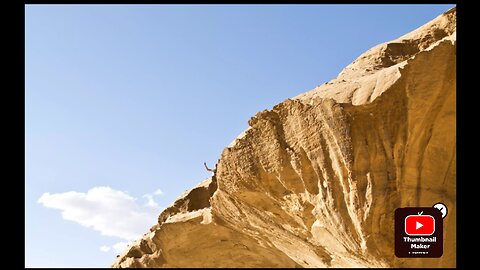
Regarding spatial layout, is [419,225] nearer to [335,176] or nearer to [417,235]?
[417,235]

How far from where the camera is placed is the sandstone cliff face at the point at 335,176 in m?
12.1

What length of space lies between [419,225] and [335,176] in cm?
229

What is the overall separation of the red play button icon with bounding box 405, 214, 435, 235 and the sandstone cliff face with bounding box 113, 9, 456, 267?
0.41 metres

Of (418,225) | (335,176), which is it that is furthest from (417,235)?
(335,176)

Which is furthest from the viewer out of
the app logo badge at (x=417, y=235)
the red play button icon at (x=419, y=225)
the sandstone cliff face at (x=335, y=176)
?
the sandstone cliff face at (x=335, y=176)

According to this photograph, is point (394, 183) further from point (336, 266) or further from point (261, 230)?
point (261, 230)

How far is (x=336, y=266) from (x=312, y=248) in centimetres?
96

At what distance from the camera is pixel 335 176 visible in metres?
12.8

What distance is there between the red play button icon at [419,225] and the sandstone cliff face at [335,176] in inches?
16.3

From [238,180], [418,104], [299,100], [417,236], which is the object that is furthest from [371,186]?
[238,180]

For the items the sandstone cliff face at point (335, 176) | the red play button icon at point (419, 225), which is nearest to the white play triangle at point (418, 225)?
the red play button icon at point (419, 225)

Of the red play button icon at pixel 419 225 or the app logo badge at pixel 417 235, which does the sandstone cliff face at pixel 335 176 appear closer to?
the app logo badge at pixel 417 235

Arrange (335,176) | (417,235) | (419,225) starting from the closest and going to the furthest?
(417,235), (419,225), (335,176)

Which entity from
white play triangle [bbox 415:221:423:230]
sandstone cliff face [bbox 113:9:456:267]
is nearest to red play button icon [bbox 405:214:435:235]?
white play triangle [bbox 415:221:423:230]
